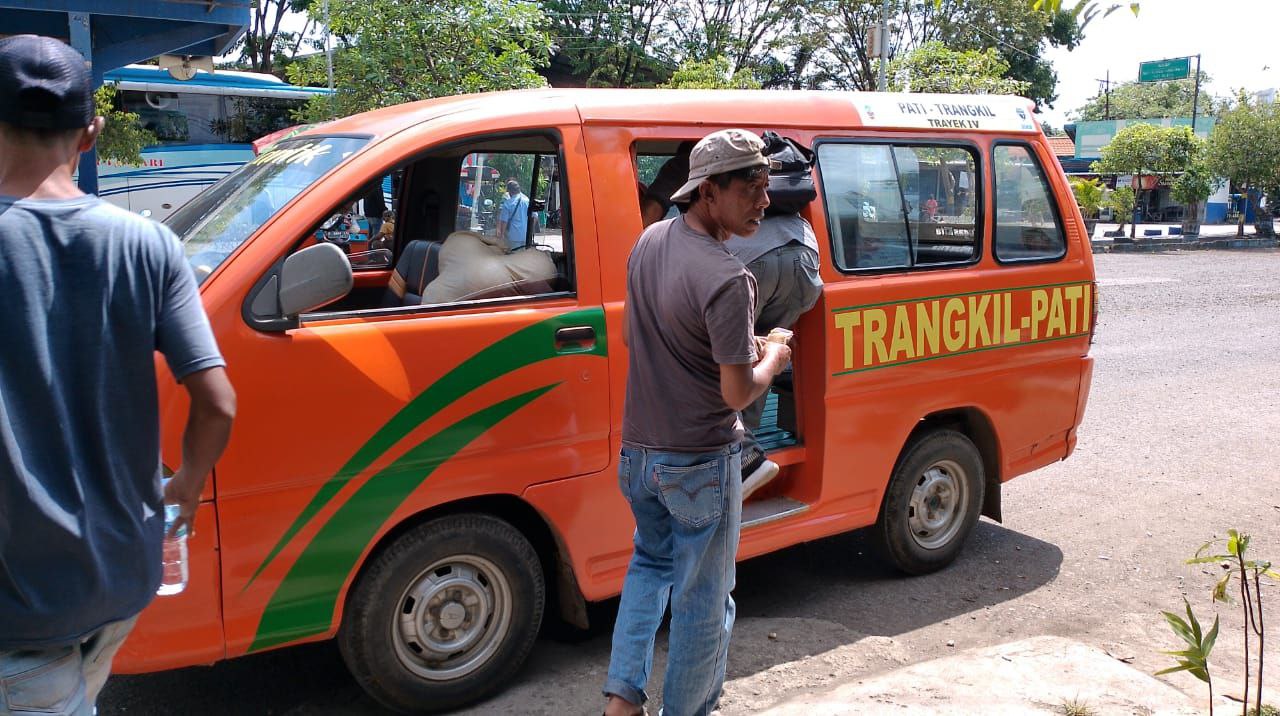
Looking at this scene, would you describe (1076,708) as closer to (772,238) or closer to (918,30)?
(772,238)

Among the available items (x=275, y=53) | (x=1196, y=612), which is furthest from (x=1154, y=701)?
(x=275, y=53)

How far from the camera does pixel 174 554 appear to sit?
7.86ft

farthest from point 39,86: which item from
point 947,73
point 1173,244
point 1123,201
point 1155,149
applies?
point 1155,149

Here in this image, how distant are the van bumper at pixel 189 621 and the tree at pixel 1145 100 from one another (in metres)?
80.3

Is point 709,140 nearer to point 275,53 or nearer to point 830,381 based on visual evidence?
point 830,381

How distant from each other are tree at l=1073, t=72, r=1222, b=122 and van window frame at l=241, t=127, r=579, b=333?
259ft

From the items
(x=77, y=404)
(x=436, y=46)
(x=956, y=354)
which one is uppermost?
(x=436, y=46)

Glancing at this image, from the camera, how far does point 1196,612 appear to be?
4.82 m

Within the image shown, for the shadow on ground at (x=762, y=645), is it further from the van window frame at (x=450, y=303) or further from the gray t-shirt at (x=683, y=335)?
the van window frame at (x=450, y=303)

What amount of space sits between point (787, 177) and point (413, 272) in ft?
4.93

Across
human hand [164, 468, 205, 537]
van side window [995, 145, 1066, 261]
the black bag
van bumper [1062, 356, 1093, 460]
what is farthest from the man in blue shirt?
van bumper [1062, 356, 1093, 460]

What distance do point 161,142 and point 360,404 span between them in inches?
773

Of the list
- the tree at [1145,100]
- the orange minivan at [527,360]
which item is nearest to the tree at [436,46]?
the orange minivan at [527,360]

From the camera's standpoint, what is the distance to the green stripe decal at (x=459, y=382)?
329cm
